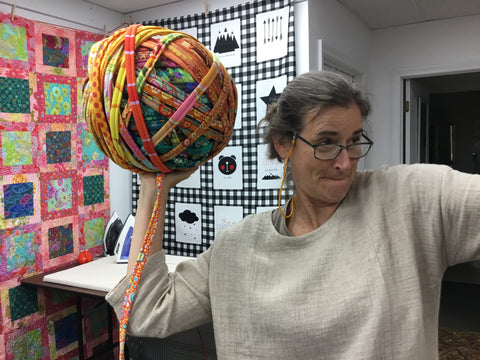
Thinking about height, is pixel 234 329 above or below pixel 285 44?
below

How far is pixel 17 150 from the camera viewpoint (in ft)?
7.09

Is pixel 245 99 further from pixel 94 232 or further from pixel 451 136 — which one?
pixel 451 136

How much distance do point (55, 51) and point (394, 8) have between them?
86.5 inches

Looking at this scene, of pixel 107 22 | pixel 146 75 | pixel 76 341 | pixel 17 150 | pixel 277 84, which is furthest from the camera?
pixel 107 22

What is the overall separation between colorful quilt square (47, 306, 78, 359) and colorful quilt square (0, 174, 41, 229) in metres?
0.59

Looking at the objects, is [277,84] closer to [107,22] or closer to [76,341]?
[107,22]

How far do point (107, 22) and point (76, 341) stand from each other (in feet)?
6.57

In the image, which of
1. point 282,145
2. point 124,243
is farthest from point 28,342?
point 282,145

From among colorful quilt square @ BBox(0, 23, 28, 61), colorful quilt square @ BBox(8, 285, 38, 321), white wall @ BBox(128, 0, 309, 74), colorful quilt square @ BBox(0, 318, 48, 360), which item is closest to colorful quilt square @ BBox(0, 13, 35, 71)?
colorful quilt square @ BBox(0, 23, 28, 61)

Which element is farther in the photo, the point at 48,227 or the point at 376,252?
the point at 48,227

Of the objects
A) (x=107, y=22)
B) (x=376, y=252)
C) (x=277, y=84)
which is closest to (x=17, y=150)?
(x=107, y=22)

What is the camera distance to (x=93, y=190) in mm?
2639

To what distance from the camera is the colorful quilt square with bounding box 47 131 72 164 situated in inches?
92.1

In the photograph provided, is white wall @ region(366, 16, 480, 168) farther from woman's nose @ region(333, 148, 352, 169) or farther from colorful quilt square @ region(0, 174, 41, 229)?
woman's nose @ region(333, 148, 352, 169)
